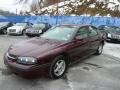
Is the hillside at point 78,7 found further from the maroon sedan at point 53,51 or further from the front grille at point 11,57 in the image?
the front grille at point 11,57

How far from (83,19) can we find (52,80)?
65.1 feet

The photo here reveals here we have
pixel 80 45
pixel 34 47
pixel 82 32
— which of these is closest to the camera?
pixel 34 47

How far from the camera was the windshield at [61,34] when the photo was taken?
6153 millimetres

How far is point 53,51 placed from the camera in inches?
206

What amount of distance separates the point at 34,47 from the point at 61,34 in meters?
1.34

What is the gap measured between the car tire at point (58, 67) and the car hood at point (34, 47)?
38 centimetres

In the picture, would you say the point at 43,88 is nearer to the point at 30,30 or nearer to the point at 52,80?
the point at 52,80

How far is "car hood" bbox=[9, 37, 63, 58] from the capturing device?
5.01 m

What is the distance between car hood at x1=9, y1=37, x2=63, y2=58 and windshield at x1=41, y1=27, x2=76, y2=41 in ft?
1.26

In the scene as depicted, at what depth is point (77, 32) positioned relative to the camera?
644 centimetres

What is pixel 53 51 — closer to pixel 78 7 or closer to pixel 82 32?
pixel 82 32

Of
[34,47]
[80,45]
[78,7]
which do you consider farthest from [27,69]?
[78,7]

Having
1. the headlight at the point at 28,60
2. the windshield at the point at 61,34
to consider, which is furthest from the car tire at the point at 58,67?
the windshield at the point at 61,34

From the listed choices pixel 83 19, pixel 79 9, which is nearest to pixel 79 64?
pixel 83 19
